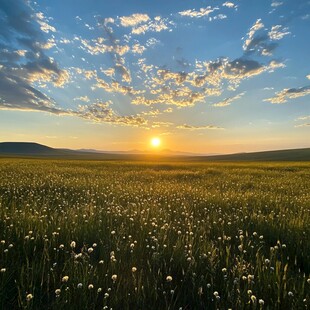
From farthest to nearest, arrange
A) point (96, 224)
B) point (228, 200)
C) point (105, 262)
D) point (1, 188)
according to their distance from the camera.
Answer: point (1, 188) → point (228, 200) → point (96, 224) → point (105, 262)

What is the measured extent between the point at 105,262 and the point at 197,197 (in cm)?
617

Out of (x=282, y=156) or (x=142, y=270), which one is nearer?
(x=142, y=270)

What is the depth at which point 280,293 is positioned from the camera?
307 cm

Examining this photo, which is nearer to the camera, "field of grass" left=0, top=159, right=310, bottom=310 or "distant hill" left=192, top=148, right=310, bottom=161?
"field of grass" left=0, top=159, right=310, bottom=310

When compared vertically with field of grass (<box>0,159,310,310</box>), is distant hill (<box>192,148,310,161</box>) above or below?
below

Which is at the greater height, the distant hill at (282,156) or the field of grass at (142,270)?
the field of grass at (142,270)

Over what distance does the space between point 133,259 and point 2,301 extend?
1778mm

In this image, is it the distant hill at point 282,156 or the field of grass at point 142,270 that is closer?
the field of grass at point 142,270

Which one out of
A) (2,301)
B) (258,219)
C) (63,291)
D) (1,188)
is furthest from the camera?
(1,188)

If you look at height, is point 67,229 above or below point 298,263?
above

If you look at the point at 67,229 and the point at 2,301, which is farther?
the point at 67,229

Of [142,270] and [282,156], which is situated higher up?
[142,270]

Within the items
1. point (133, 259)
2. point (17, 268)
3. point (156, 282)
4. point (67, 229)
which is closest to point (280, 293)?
point (156, 282)

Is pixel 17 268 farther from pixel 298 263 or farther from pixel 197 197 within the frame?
pixel 197 197
